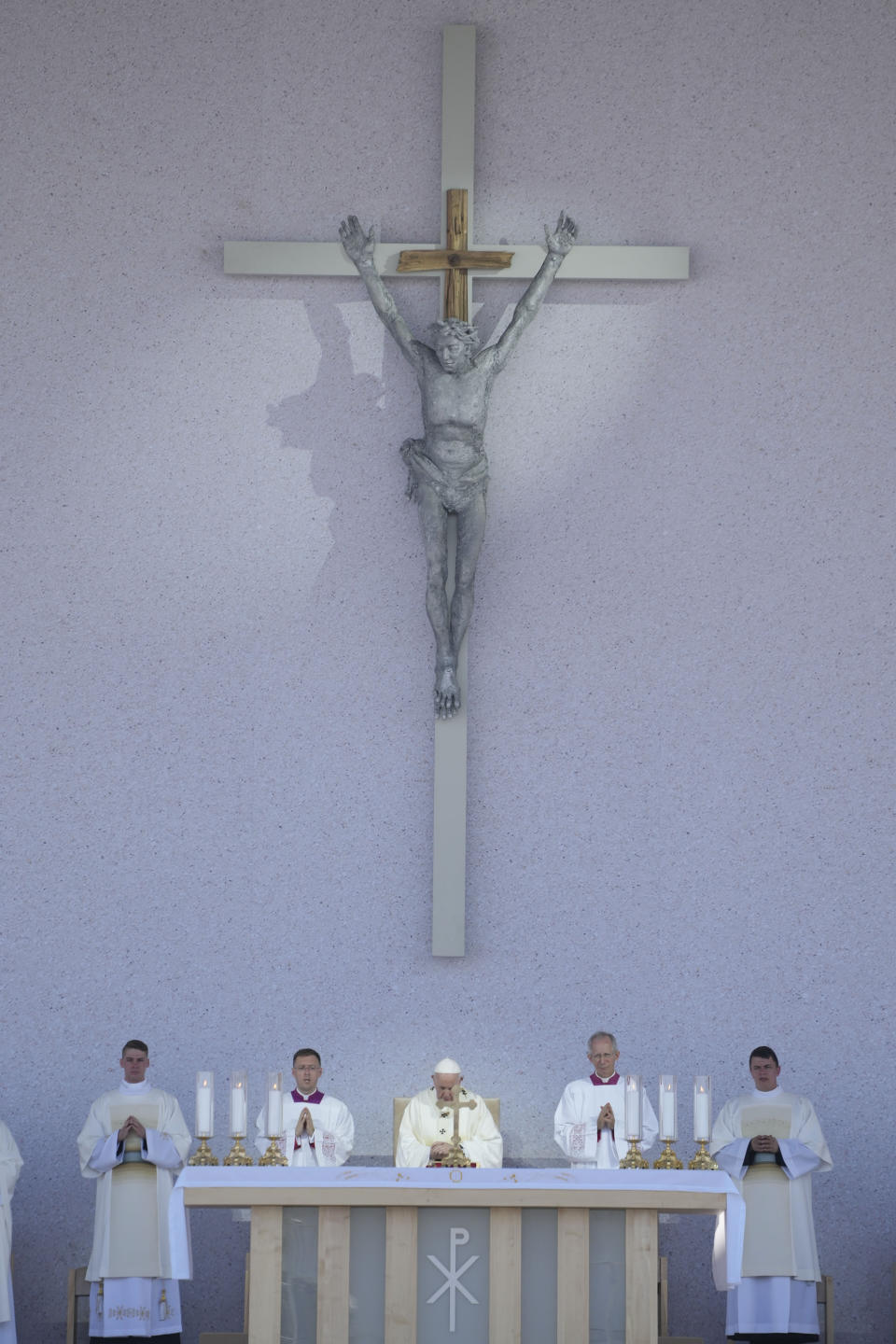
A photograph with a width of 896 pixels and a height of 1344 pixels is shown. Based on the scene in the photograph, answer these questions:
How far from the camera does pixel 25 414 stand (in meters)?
6.91

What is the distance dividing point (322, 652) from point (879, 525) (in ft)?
7.33

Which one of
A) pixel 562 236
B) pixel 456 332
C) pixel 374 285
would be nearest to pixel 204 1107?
pixel 456 332

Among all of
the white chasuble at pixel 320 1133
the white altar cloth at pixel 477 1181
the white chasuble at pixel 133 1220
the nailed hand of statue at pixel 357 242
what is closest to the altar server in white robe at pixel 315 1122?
the white chasuble at pixel 320 1133

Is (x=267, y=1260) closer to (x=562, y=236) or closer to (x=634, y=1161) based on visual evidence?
(x=634, y=1161)

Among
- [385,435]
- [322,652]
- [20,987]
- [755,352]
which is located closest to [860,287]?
[755,352]

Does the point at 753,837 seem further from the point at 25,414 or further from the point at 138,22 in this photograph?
the point at 138,22

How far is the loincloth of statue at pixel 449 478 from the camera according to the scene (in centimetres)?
662

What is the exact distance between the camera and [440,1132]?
6.34 metres

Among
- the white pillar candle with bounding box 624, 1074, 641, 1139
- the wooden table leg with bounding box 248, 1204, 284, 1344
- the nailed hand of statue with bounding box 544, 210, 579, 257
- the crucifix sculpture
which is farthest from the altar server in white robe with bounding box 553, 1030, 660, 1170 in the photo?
the nailed hand of statue with bounding box 544, 210, 579, 257

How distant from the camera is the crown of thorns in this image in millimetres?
6520

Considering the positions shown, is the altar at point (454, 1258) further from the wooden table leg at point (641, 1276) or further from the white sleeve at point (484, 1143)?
the white sleeve at point (484, 1143)

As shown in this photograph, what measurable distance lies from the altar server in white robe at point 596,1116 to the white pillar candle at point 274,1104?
154cm

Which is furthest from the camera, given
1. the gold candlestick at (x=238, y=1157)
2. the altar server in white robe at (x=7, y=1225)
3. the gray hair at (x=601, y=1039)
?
the gray hair at (x=601, y=1039)

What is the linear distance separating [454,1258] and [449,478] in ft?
9.98
